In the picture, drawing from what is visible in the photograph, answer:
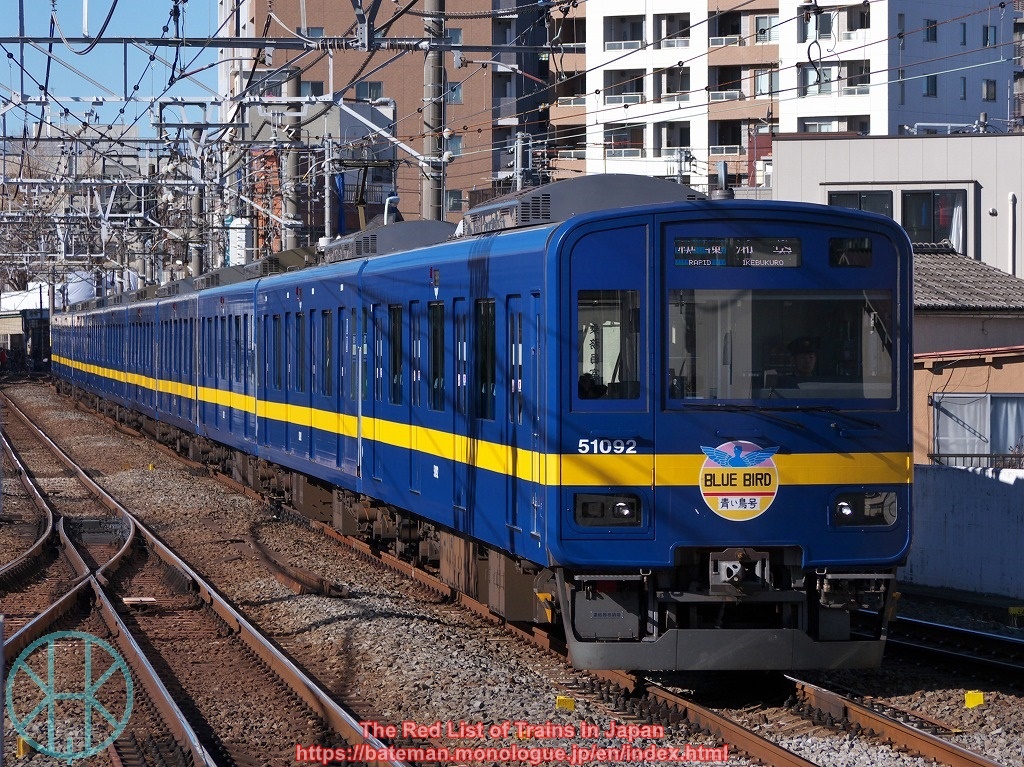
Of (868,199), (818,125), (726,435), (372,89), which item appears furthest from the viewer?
(372,89)

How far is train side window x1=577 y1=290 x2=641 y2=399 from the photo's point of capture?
7.40 m

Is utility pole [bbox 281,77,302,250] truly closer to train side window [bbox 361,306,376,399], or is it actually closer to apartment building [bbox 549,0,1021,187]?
train side window [bbox 361,306,376,399]

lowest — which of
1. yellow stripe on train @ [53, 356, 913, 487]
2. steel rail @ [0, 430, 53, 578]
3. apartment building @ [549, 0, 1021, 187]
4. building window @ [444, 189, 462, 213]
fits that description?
steel rail @ [0, 430, 53, 578]

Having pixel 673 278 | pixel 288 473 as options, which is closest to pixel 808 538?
pixel 673 278

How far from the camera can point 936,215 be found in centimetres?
2444

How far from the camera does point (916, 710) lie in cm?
751

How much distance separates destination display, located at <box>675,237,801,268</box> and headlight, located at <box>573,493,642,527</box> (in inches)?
47.9

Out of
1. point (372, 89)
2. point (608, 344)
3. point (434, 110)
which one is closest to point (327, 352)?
point (434, 110)

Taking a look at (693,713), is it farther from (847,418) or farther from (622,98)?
(622,98)

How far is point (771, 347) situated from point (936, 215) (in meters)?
18.1

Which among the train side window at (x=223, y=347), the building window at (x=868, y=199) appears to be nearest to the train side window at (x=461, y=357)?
the train side window at (x=223, y=347)

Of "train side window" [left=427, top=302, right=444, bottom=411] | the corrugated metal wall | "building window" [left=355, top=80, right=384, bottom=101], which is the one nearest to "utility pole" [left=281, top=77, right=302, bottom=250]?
"train side window" [left=427, top=302, right=444, bottom=411]

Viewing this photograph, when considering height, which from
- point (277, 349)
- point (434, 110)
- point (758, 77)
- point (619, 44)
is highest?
point (619, 44)

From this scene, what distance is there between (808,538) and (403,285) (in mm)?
4353
